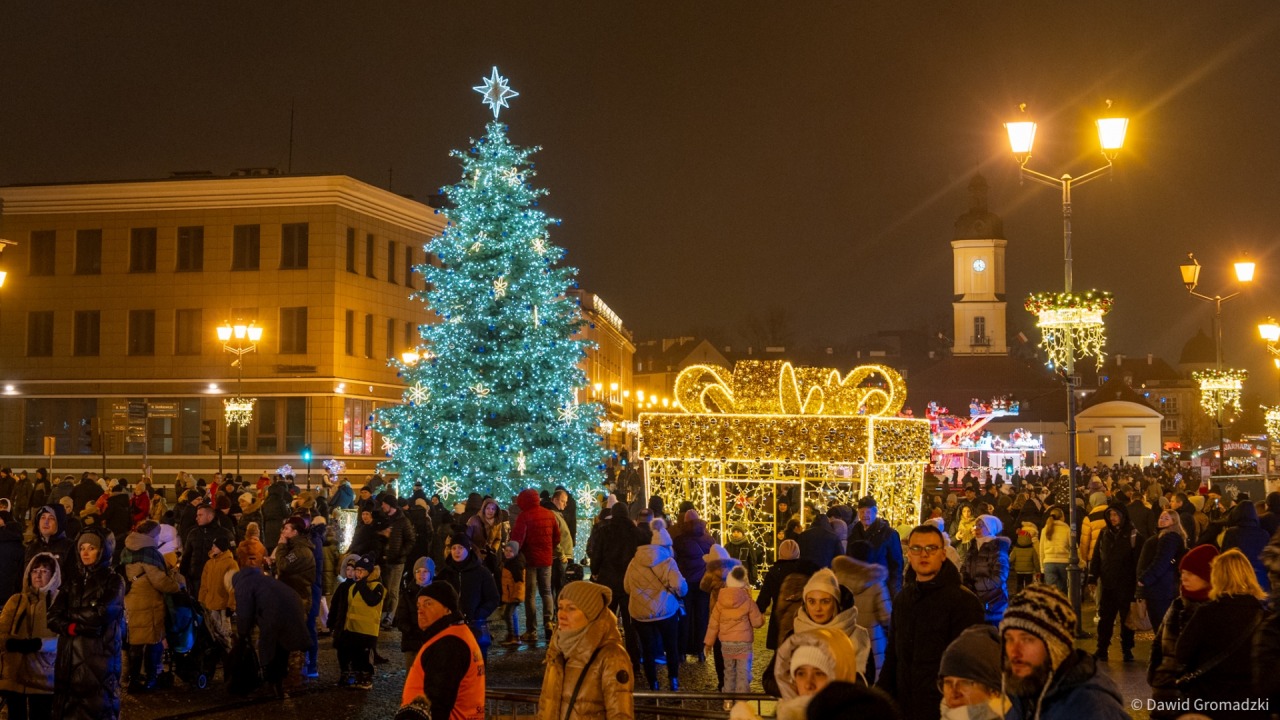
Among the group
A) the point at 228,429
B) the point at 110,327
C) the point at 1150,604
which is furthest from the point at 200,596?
the point at 110,327

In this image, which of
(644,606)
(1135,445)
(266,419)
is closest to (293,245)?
(266,419)

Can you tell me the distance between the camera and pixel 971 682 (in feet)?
17.5

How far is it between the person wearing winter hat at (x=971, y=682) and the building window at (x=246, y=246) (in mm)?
45016

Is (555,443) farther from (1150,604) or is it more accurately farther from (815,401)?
(1150,604)

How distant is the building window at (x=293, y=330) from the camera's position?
154 ft

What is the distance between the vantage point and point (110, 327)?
48531mm

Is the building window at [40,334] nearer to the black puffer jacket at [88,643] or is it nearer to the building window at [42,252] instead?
the building window at [42,252]

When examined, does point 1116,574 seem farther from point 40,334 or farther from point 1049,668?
point 40,334

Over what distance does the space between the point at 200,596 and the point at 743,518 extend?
10.4 meters

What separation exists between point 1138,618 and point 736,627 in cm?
715

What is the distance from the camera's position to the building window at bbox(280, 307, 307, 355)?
1849 inches

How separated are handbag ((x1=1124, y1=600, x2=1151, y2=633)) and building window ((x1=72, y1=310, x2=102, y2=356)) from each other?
41.1m

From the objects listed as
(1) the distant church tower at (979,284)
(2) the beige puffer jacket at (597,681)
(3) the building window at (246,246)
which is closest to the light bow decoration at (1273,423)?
(3) the building window at (246,246)

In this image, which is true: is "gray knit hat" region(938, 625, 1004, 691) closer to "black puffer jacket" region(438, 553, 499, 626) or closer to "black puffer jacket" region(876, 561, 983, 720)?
"black puffer jacket" region(876, 561, 983, 720)
